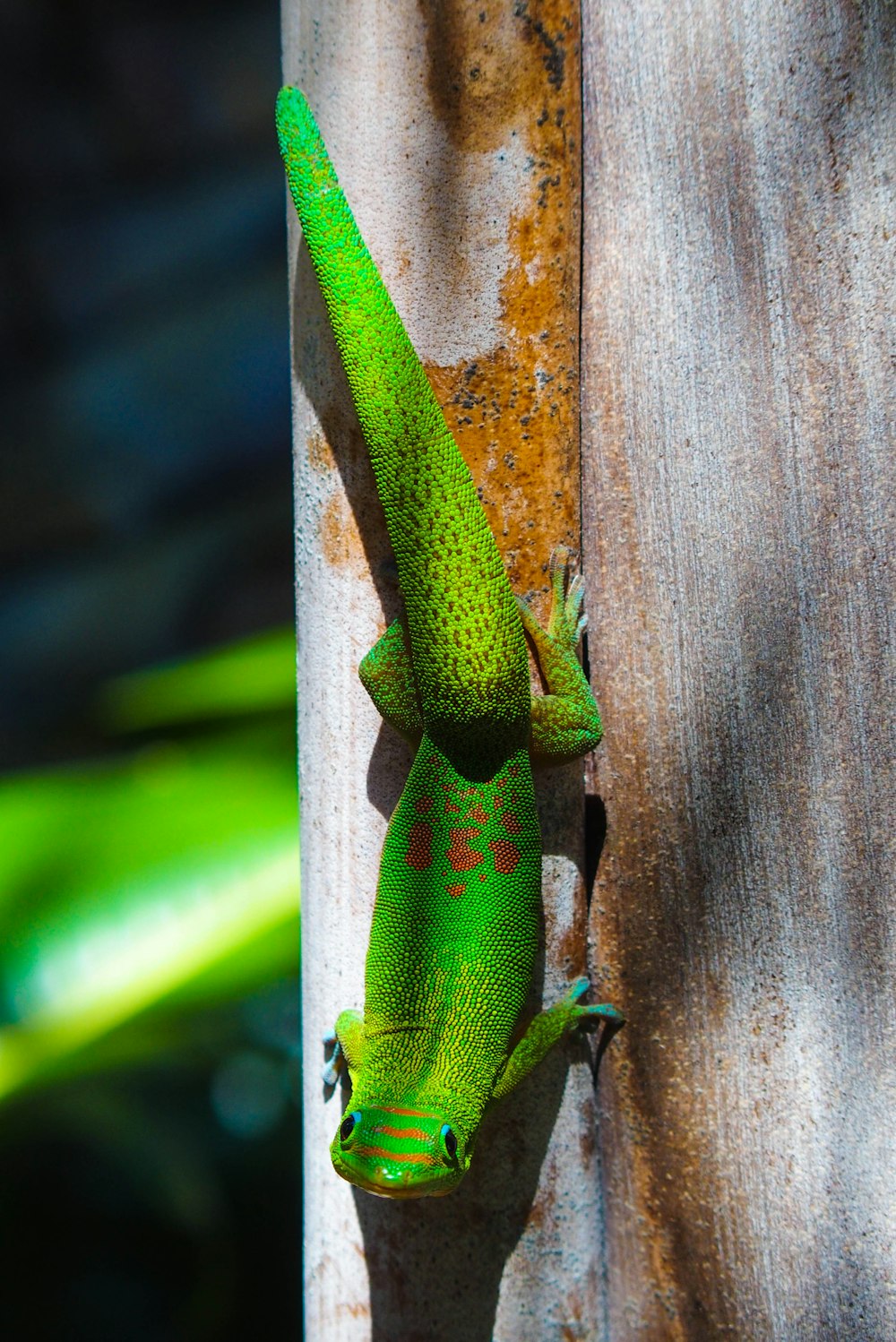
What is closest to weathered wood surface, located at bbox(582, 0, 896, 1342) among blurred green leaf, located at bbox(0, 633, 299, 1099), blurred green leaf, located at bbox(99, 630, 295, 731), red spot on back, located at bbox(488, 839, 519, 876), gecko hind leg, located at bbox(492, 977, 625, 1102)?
gecko hind leg, located at bbox(492, 977, 625, 1102)

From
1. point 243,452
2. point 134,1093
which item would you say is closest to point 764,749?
point 134,1093

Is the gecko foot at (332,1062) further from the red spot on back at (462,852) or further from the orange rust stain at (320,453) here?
the orange rust stain at (320,453)

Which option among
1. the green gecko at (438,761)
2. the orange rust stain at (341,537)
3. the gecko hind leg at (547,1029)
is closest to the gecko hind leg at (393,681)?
the green gecko at (438,761)

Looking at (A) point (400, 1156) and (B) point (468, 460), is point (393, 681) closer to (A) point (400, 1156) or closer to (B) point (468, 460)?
(B) point (468, 460)

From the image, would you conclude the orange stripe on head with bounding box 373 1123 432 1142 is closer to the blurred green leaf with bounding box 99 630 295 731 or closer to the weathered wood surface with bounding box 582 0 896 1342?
the weathered wood surface with bounding box 582 0 896 1342

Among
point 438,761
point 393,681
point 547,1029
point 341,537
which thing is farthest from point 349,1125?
point 341,537

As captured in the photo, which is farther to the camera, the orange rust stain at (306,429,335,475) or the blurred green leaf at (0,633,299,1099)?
the blurred green leaf at (0,633,299,1099)

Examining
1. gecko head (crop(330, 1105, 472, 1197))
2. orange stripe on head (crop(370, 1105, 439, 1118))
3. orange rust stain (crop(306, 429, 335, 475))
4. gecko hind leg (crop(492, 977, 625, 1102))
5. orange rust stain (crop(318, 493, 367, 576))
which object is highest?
orange rust stain (crop(306, 429, 335, 475))
